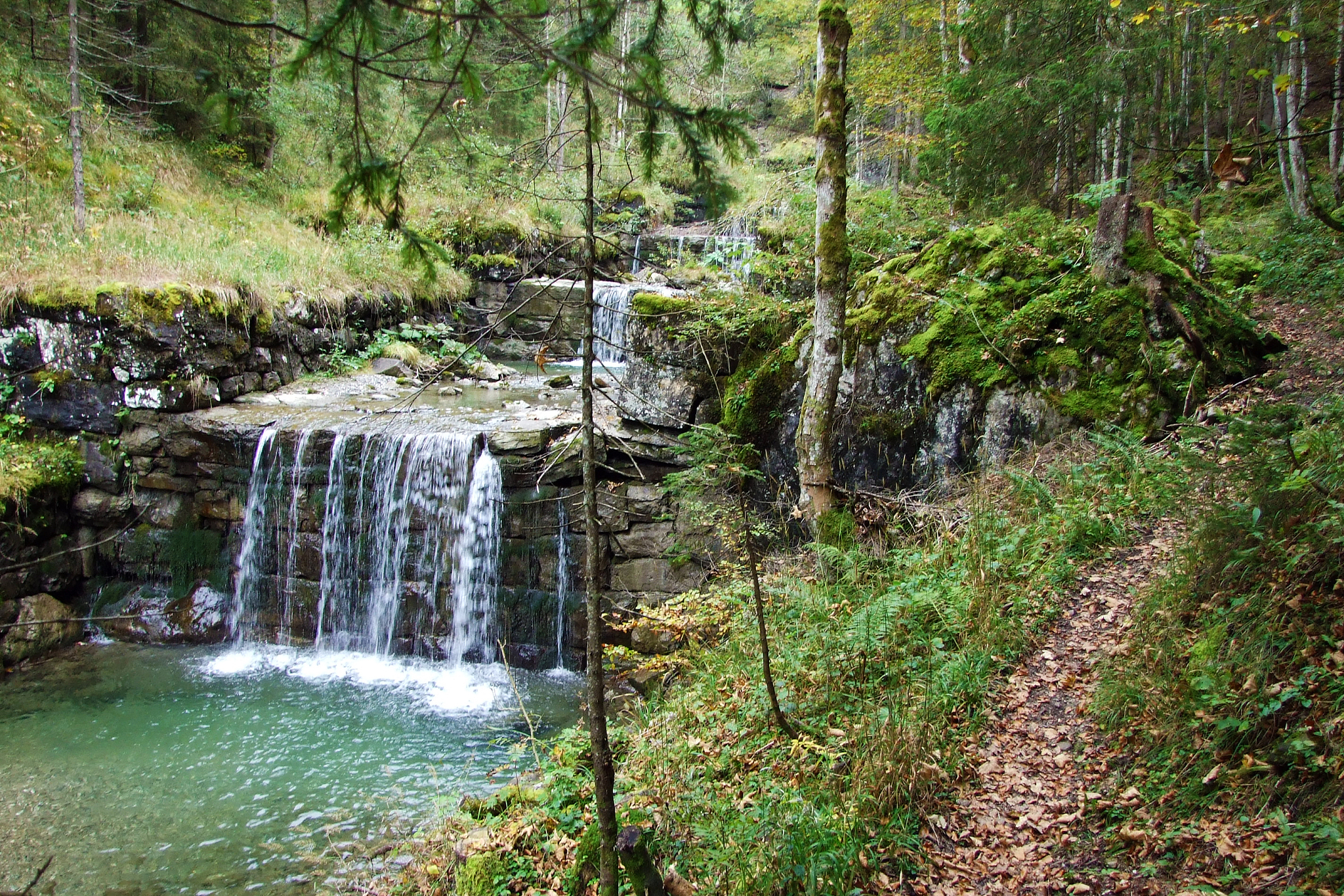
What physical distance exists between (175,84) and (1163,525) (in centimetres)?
1892

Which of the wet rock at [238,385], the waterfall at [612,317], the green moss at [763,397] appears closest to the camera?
the green moss at [763,397]

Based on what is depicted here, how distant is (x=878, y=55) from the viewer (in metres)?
13.1

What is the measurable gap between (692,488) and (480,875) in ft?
7.86

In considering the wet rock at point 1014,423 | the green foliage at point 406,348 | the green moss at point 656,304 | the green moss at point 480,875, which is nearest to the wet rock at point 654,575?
the green moss at point 656,304

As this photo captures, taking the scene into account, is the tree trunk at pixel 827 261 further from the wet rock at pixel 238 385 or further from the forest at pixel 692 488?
the wet rock at pixel 238 385

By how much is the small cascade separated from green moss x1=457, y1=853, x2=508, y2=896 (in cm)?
451

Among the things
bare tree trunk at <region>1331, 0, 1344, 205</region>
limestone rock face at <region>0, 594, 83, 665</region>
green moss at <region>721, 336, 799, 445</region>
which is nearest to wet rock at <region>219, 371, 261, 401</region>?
limestone rock face at <region>0, 594, 83, 665</region>

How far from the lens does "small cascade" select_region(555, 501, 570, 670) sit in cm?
837

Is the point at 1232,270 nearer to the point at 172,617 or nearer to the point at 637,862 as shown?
the point at 637,862

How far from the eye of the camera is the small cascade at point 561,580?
27.5ft

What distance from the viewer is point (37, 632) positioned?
26.9ft

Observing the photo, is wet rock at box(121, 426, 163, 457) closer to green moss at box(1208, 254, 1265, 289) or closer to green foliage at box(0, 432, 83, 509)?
green foliage at box(0, 432, 83, 509)

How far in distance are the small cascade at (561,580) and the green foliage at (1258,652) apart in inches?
240

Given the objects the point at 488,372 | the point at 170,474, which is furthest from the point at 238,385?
the point at 488,372
